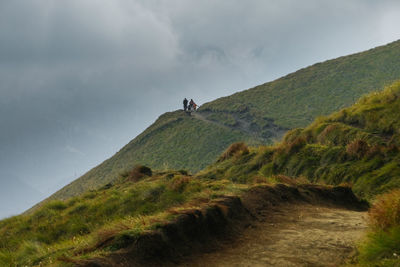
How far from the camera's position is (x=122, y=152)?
66125mm

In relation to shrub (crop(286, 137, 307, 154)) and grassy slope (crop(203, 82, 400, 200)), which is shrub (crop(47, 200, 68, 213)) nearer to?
grassy slope (crop(203, 82, 400, 200))

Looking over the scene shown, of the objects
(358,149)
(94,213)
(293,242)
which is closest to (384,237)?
(293,242)

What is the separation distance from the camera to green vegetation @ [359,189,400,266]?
4645mm

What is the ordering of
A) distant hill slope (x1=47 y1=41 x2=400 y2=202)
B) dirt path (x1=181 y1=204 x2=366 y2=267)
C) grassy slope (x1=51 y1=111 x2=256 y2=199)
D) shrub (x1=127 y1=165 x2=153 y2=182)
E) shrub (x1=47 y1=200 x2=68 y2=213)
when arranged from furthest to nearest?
1. distant hill slope (x1=47 y1=41 x2=400 y2=202)
2. grassy slope (x1=51 y1=111 x2=256 y2=199)
3. shrub (x1=127 y1=165 x2=153 y2=182)
4. shrub (x1=47 y1=200 x2=68 y2=213)
5. dirt path (x1=181 y1=204 x2=366 y2=267)

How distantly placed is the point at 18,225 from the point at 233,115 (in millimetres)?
50522

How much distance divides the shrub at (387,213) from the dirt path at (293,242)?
81cm

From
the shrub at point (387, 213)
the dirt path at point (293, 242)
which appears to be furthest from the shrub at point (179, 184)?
the shrub at point (387, 213)

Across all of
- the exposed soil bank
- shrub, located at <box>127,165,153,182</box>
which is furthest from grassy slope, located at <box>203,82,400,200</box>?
shrub, located at <box>127,165,153,182</box>

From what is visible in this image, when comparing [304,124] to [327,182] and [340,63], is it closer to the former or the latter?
[340,63]

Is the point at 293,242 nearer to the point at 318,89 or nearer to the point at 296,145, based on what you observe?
the point at 296,145

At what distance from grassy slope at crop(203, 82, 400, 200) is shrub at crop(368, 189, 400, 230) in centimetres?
635

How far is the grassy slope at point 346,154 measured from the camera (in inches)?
517

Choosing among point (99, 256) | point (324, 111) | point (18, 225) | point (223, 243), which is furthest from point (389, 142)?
point (324, 111)

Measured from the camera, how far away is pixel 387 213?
552 cm
